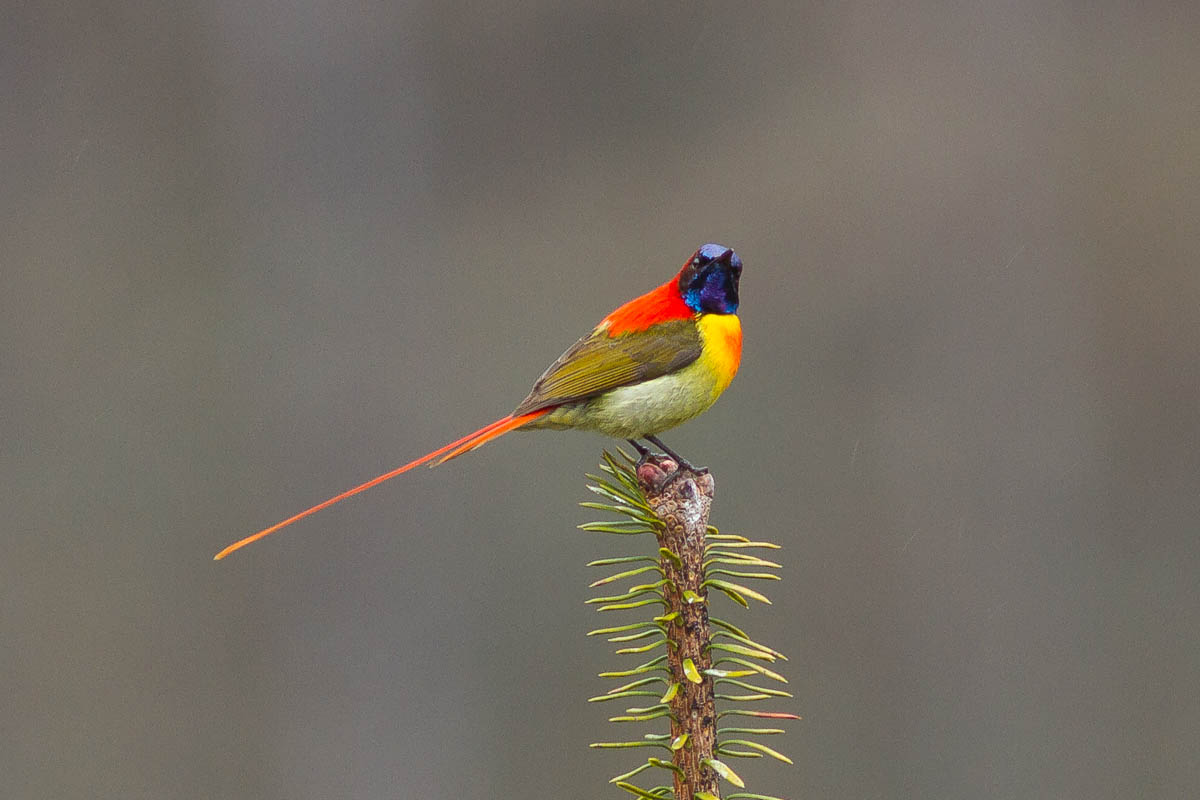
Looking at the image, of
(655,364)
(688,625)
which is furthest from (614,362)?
(688,625)

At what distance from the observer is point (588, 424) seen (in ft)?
3.59

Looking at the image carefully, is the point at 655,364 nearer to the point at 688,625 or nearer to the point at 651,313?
the point at 651,313

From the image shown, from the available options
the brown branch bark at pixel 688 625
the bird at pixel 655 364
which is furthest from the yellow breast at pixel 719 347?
the brown branch bark at pixel 688 625

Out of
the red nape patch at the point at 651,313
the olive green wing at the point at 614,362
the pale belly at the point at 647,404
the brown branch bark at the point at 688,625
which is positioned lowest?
the brown branch bark at the point at 688,625

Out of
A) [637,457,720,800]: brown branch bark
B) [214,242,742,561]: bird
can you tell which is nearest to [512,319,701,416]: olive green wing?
[214,242,742,561]: bird

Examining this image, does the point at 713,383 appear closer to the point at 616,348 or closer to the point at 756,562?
the point at 616,348

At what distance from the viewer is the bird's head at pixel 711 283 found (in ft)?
3.54

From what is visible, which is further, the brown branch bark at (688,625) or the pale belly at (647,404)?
the pale belly at (647,404)

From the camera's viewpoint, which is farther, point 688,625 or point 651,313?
point 651,313

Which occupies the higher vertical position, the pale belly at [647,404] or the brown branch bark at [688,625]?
the pale belly at [647,404]

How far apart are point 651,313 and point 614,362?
7cm

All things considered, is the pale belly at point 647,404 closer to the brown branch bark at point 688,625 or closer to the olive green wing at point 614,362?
the olive green wing at point 614,362

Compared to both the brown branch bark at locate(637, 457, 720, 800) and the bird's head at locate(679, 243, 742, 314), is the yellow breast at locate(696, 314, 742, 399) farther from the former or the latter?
the brown branch bark at locate(637, 457, 720, 800)

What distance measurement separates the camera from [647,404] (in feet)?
3.54
